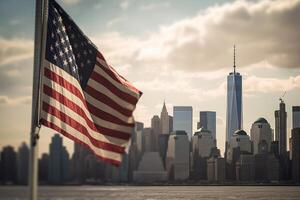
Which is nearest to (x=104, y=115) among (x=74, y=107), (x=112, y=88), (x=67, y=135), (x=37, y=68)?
(x=112, y=88)

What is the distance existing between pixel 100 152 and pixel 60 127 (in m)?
1.11

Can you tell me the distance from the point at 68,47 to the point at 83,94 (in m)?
1.10

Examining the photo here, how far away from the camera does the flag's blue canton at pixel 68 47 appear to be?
13.0 m

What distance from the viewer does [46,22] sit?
12305mm

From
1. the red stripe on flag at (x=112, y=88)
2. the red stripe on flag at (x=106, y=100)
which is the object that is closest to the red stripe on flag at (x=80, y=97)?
the red stripe on flag at (x=106, y=100)

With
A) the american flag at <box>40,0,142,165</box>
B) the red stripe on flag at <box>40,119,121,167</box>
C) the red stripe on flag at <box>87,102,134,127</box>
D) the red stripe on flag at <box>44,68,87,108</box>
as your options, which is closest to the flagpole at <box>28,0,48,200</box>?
the red stripe on flag at <box>40,119,121,167</box>

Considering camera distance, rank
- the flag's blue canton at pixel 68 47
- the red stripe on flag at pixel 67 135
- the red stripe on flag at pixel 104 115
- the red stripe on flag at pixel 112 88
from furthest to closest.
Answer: the red stripe on flag at pixel 112 88
the red stripe on flag at pixel 104 115
the flag's blue canton at pixel 68 47
the red stripe on flag at pixel 67 135

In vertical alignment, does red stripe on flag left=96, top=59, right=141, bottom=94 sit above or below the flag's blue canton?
below

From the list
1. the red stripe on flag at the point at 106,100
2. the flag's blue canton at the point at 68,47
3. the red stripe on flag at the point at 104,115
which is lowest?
the red stripe on flag at the point at 104,115

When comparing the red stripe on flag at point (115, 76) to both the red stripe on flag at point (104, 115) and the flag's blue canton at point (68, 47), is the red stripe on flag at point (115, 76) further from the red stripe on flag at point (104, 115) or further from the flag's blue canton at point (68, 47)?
the red stripe on flag at point (104, 115)

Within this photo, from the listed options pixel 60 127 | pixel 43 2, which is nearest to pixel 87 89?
pixel 60 127

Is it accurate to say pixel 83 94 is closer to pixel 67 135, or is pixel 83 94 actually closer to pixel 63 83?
pixel 63 83

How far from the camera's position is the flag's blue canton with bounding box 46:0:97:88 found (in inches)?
511

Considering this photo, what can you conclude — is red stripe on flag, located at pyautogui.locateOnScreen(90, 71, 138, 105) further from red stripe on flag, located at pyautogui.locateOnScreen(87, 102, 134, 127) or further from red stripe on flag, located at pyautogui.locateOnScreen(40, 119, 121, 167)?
red stripe on flag, located at pyautogui.locateOnScreen(40, 119, 121, 167)
